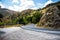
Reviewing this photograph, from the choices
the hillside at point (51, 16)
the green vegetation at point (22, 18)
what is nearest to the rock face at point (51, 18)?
the hillside at point (51, 16)

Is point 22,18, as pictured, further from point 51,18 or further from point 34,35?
point 51,18

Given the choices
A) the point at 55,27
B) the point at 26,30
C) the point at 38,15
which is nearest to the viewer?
the point at 55,27

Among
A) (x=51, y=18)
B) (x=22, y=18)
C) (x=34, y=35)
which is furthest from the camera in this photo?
(x=22, y=18)

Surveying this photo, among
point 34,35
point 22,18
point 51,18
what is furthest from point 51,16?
point 22,18

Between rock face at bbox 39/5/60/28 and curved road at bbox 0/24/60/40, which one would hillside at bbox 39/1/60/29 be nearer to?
rock face at bbox 39/5/60/28

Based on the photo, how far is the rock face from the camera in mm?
4758

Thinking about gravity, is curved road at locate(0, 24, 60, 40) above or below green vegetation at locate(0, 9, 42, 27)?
below

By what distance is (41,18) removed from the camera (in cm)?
495

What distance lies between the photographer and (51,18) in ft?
15.9

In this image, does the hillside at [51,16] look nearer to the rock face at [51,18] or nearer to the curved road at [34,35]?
the rock face at [51,18]

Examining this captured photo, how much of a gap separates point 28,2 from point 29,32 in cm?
93

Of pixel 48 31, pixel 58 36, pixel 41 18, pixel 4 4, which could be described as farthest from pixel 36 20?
pixel 4 4

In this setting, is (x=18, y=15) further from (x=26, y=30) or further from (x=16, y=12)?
(x=26, y=30)

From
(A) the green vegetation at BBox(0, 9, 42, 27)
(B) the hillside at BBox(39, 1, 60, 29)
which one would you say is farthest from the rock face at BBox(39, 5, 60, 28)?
(A) the green vegetation at BBox(0, 9, 42, 27)
